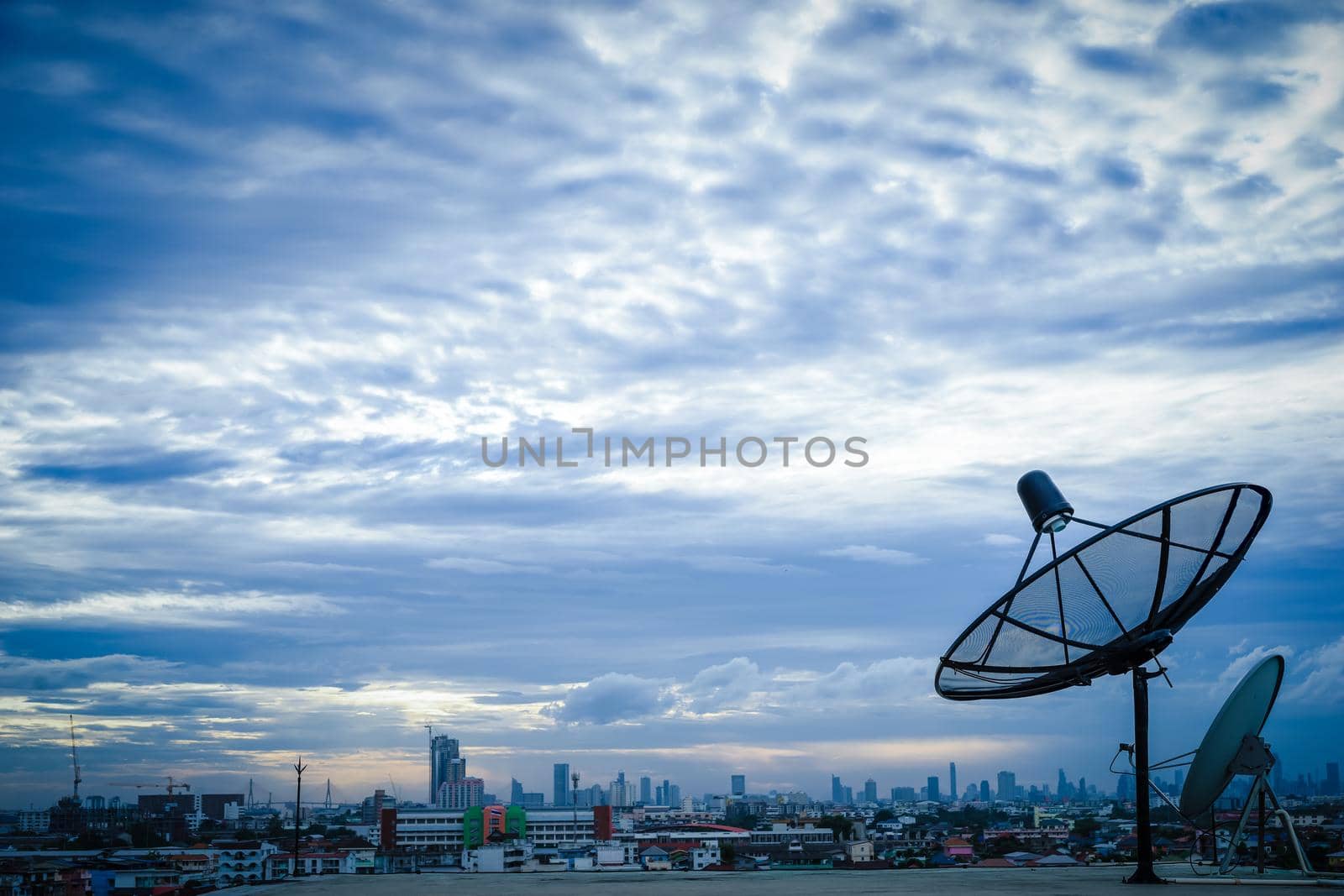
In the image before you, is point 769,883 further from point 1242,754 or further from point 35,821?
point 35,821

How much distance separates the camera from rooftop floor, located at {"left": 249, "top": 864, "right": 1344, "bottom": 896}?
19.2m

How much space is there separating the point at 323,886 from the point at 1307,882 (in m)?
20.3

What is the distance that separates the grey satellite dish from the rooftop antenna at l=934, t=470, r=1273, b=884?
4.24 feet

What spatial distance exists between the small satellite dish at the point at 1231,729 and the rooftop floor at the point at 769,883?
2.03 meters

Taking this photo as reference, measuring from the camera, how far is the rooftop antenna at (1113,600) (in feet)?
71.8

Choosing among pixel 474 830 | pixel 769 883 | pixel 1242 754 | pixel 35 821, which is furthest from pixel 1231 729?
pixel 35 821

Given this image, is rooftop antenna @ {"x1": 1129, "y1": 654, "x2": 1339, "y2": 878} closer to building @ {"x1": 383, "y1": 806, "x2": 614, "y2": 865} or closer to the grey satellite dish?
the grey satellite dish

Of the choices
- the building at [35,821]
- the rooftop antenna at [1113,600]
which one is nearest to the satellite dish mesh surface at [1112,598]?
the rooftop antenna at [1113,600]

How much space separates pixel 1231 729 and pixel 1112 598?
3589 mm

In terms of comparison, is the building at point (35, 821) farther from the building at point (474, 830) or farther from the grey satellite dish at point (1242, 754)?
the grey satellite dish at point (1242, 754)

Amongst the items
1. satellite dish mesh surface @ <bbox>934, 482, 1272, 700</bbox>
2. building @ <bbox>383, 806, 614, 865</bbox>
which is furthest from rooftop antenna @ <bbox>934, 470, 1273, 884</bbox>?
building @ <bbox>383, 806, 614, 865</bbox>

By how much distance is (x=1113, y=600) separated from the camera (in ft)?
74.4

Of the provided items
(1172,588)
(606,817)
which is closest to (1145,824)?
(1172,588)

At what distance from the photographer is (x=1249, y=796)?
21.5 meters
